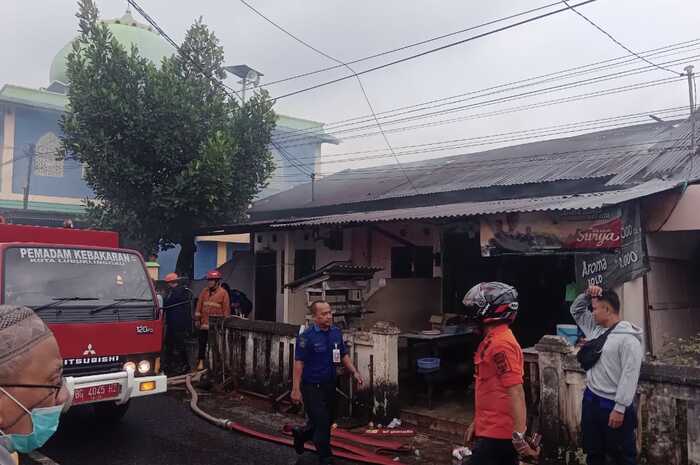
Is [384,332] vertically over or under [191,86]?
under

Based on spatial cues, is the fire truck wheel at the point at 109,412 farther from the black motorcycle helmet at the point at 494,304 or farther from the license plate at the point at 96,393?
the black motorcycle helmet at the point at 494,304

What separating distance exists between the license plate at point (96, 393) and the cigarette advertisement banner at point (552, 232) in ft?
16.3

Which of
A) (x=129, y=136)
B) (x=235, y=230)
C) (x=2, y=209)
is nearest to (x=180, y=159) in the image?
(x=129, y=136)

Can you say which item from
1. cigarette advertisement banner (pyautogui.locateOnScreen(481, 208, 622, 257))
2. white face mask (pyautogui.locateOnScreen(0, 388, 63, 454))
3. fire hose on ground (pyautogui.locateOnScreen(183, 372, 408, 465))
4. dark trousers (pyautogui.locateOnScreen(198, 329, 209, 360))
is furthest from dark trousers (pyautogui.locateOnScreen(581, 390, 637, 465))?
dark trousers (pyautogui.locateOnScreen(198, 329, 209, 360))

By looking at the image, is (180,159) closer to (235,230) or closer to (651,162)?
(235,230)

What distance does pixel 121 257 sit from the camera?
6.36 m

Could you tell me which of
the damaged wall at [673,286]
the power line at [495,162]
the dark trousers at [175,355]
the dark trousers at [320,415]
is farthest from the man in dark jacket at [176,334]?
the power line at [495,162]

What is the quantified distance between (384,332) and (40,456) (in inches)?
150

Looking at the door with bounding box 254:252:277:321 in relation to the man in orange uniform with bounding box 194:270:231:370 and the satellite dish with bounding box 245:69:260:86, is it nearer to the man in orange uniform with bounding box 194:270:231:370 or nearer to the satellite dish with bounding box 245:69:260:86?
the man in orange uniform with bounding box 194:270:231:370

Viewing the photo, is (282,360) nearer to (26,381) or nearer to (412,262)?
(412,262)

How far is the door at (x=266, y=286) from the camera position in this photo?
1468 cm

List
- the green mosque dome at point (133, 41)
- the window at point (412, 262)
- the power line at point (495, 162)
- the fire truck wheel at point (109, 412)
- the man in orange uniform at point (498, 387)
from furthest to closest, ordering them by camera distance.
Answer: the green mosque dome at point (133, 41)
the power line at point (495, 162)
the window at point (412, 262)
the fire truck wheel at point (109, 412)
the man in orange uniform at point (498, 387)

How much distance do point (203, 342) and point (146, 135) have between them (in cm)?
498

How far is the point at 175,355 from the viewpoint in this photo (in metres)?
9.87
